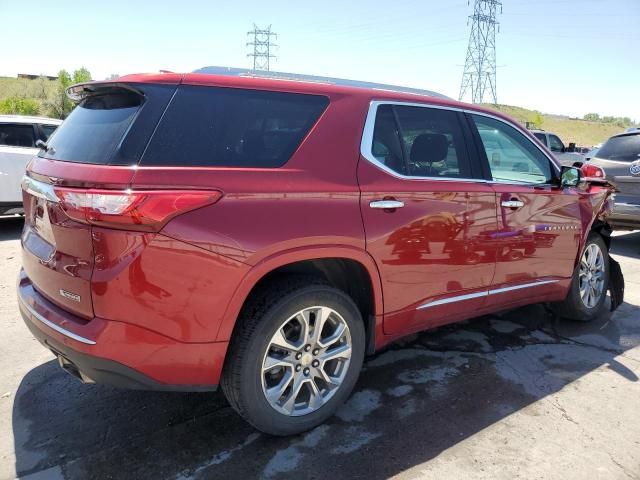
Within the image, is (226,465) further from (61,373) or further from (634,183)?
(634,183)

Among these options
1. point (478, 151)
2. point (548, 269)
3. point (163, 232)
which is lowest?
point (548, 269)

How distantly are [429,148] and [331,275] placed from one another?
1.05m

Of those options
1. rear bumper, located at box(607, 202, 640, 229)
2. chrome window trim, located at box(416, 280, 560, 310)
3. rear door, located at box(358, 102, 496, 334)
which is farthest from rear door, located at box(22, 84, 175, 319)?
→ rear bumper, located at box(607, 202, 640, 229)

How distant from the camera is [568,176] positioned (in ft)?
13.8

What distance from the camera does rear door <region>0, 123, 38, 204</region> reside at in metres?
7.68

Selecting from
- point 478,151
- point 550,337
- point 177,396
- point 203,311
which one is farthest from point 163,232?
point 550,337

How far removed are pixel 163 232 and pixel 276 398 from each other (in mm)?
1077

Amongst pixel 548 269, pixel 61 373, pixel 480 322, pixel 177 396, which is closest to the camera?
pixel 177 396

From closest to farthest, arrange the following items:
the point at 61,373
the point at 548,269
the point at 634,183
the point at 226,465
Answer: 1. the point at 226,465
2. the point at 61,373
3. the point at 548,269
4. the point at 634,183

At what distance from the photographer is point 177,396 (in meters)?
3.23

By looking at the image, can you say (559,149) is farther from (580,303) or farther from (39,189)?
(39,189)

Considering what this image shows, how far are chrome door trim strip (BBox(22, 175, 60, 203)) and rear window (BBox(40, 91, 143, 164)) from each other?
6.1 inches

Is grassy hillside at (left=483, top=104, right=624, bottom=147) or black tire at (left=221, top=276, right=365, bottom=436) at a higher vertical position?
grassy hillside at (left=483, top=104, right=624, bottom=147)

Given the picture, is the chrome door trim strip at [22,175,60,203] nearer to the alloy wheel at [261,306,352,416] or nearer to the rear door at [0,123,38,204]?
the alloy wheel at [261,306,352,416]
